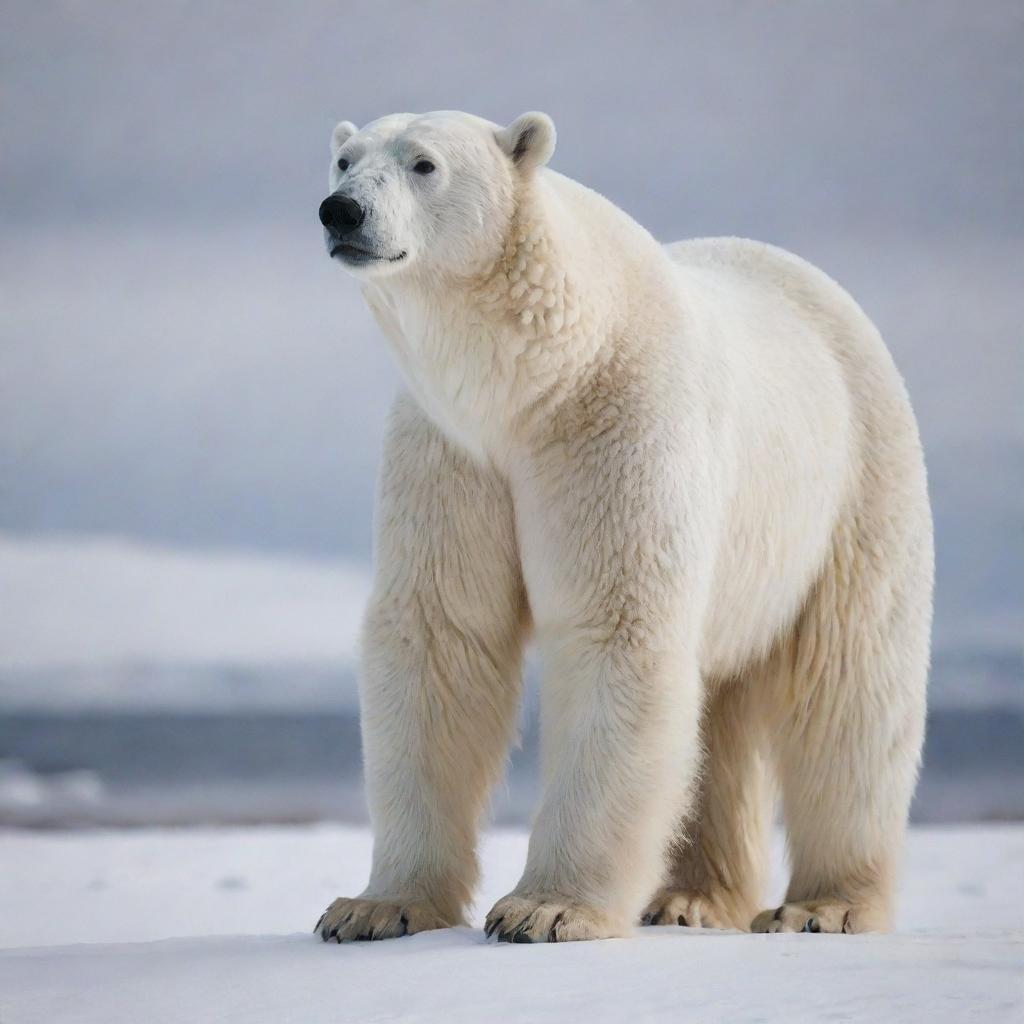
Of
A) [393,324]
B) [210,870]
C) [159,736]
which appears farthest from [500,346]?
[159,736]

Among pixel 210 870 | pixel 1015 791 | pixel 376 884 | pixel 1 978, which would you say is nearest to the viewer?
pixel 1 978

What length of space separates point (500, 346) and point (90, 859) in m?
4.75

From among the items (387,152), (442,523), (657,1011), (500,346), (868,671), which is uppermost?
(387,152)

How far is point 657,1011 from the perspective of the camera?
8.82ft

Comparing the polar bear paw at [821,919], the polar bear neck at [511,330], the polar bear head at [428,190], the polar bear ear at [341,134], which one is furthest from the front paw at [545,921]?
the polar bear ear at [341,134]

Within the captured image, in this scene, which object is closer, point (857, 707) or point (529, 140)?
point (529, 140)

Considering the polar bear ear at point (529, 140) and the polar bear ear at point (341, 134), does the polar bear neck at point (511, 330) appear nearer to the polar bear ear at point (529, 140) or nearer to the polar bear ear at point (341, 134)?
the polar bear ear at point (529, 140)

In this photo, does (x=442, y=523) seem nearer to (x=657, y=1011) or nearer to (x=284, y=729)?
(x=657, y=1011)

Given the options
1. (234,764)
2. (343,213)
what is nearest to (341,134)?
(343,213)

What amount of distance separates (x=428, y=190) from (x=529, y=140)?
0.28 metres

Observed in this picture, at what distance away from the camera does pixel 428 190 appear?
3637 millimetres

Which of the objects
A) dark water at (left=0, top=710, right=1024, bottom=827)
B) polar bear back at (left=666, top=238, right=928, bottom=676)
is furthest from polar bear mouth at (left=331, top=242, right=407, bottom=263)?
dark water at (left=0, top=710, right=1024, bottom=827)

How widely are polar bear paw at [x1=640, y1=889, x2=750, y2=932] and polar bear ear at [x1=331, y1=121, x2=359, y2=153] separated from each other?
7.25 feet

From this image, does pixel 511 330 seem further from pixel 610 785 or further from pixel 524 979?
pixel 524 979
